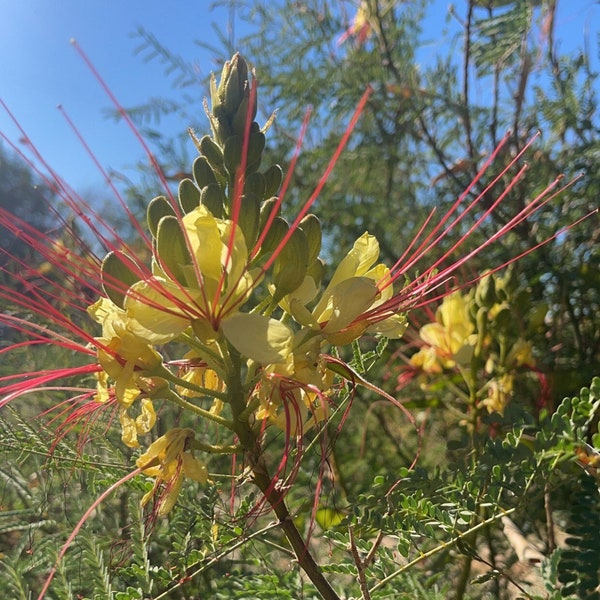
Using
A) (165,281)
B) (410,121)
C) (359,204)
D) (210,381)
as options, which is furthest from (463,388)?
(165,281)

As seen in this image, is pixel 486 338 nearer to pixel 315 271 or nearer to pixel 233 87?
pixel 315 271

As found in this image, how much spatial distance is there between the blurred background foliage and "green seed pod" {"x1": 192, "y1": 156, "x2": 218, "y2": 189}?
350 mm

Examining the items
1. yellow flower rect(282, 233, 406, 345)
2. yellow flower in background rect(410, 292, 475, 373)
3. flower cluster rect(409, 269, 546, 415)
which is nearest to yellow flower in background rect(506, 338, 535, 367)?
flower cluster rect(409, 269, 546, 415)

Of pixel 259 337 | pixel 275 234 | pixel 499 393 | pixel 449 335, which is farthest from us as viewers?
pixel 449 335

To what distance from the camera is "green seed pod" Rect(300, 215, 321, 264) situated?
77cm

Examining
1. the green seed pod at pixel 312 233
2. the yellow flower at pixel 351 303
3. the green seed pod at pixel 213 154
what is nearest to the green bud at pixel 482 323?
the yellow flower at pixel 351 303

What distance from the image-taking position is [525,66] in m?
1.72

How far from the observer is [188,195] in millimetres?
772

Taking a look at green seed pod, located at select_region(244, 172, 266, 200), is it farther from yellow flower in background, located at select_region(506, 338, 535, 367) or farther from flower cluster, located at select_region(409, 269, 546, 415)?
yellow flower in background, located at select_region(506, 338, 535, 367)

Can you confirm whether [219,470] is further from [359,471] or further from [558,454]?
[558,454]

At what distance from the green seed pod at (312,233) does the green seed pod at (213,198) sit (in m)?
0.11

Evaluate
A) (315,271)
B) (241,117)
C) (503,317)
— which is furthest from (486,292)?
(241,117)

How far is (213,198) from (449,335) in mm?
960

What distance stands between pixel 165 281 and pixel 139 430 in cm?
28
